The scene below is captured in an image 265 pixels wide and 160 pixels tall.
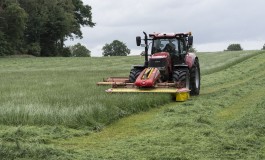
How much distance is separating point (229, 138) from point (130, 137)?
178cm

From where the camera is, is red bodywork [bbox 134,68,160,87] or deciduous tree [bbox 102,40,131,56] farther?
deciduous tree [bbox 102,40,131,56]

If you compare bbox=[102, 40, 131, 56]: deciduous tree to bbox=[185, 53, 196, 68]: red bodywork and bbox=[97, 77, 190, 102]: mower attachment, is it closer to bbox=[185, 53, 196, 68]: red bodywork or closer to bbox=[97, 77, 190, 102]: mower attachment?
bbox=[185, 53, 196, 68]: red bodywork

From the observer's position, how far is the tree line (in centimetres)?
5400

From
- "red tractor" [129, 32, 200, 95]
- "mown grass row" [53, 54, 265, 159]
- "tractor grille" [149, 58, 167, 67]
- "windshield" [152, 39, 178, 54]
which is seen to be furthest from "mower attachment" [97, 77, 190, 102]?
"windshield" [152, 39, 178, 54]

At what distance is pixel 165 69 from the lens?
601 inches

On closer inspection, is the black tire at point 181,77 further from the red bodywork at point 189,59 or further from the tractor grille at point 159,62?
the red bodywork at point 189,59

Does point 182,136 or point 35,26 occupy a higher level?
point 35,26

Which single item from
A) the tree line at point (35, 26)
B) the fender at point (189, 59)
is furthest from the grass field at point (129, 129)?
the tree line at point (35, 26)

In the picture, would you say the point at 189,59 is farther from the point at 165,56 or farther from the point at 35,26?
the point at 35,26

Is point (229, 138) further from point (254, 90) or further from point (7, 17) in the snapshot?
point (7, 17)

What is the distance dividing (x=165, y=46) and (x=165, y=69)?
132 cm

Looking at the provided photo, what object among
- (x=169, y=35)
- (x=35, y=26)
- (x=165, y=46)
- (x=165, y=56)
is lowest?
(x=165, y=56)

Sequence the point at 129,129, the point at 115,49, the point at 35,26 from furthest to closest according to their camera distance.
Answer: the point at 115,49
the point at 35,26
the point at 129,129

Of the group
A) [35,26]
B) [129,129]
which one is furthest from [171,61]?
[35,26]
